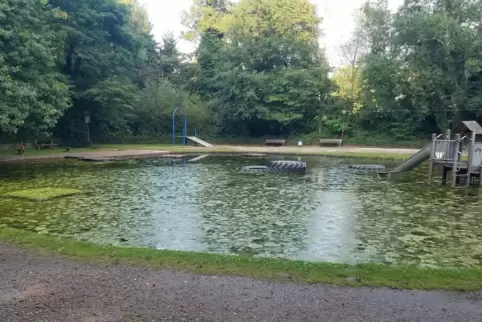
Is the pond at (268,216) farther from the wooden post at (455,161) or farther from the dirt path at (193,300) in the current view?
the dirt path at (193,300)

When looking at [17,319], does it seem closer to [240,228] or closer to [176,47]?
[240,228]

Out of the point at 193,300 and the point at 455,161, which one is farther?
the point at 455,161

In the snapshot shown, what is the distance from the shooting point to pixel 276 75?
39812 millimetres

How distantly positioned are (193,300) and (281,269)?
1.51 meters

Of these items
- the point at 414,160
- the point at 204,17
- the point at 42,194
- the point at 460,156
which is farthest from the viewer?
the point at 204,17

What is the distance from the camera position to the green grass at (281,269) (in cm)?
531

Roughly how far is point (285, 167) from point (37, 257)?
13352mm

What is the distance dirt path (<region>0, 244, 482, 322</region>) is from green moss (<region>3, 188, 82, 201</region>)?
236 inches

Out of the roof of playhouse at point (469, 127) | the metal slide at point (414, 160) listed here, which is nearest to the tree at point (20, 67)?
the metal slide at point (414, 160)

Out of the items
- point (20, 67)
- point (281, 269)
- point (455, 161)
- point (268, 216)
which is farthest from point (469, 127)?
point (20, 67)

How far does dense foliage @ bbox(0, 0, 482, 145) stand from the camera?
31094 millimetres

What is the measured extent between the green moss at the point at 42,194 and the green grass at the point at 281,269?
4.79 meters

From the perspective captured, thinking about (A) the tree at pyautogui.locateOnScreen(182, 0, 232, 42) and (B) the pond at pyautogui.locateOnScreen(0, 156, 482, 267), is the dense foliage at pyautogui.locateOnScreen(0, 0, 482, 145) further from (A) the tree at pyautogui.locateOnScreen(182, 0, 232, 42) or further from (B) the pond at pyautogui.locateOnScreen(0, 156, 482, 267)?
(B) the pond at pyautogui.locateOnScreen(0, 156, 482, 267)

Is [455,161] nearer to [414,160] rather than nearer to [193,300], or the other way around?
[414,160]
